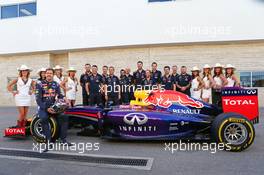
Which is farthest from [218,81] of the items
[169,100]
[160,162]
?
[160,162]

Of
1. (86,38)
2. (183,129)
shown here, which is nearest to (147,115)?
(183,129)

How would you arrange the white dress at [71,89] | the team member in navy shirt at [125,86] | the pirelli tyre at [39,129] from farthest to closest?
the team member in navy shirt at [125,86] < the white dress at [71,89] < the pirelli tyre at [39,129]

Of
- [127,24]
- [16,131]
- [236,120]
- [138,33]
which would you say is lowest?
[16,131]

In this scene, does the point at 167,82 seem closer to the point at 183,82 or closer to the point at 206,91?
the point at 183,82

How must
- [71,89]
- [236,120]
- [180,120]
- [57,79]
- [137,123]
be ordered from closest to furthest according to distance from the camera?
[236,120]
[180,120]
[137,123]
[57,79]
[71,89]

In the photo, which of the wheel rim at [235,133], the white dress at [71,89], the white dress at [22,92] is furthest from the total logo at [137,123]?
the white dress at [71,89]

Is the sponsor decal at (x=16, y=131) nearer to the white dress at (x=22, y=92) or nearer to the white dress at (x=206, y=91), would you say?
the white dress at (x=22, y=92)

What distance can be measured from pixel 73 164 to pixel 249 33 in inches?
425

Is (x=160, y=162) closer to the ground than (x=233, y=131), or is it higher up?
closer to the ground

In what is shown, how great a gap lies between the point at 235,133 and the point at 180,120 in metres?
1.03

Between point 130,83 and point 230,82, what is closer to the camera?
point 230,82

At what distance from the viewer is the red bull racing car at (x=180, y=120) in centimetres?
522

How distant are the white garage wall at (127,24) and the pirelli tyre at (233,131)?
8.35 metres

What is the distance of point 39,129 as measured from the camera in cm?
618
